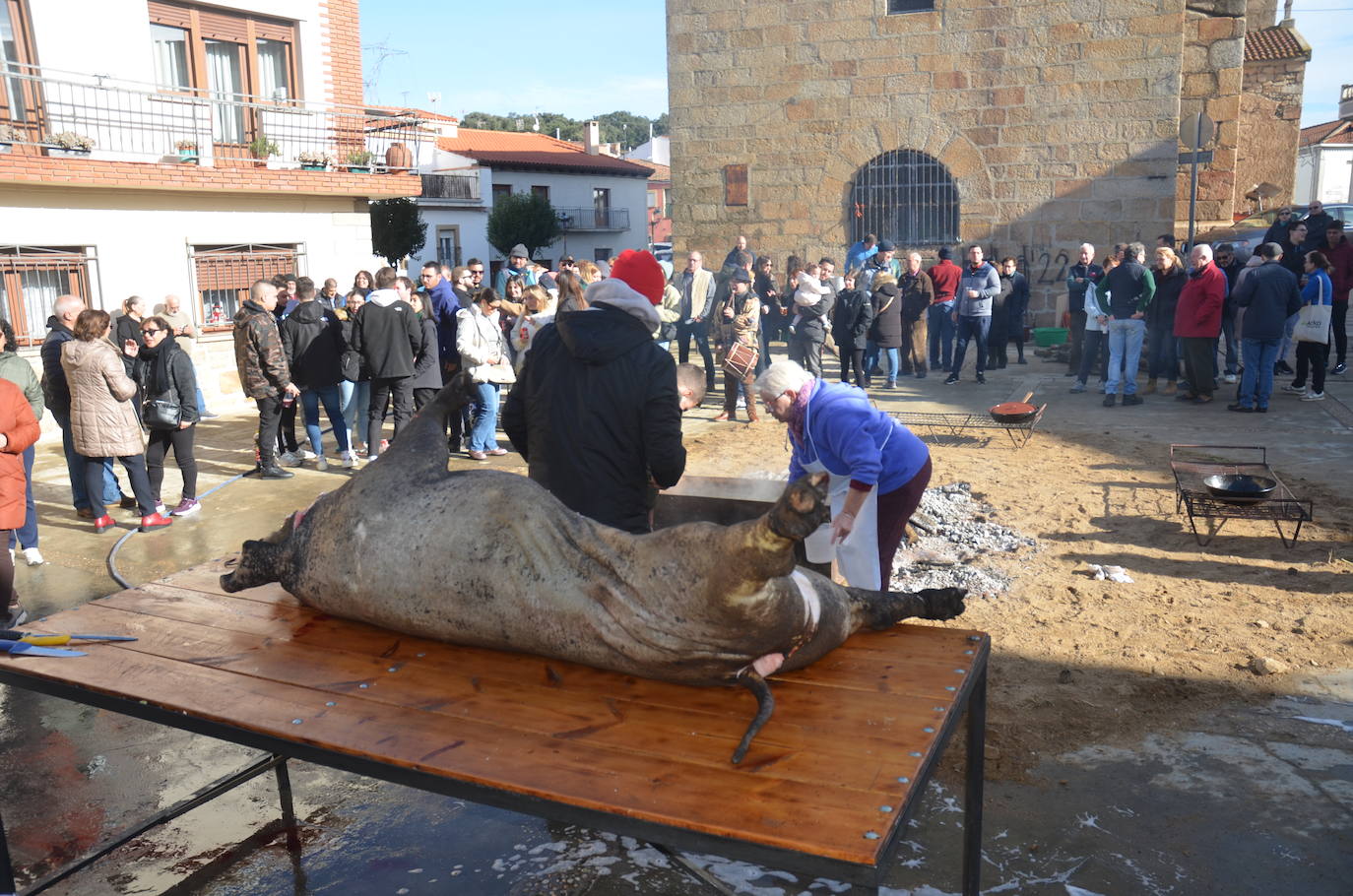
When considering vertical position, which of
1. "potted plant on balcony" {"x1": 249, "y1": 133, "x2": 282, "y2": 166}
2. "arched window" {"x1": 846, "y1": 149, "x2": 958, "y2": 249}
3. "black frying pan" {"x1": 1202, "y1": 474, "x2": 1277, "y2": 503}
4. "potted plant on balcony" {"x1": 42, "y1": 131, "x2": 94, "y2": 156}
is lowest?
"black frying pan" {"x1": 1202, "y1": 474, "x2": 1277, "y2": 503}

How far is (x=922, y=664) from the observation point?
2.61 m

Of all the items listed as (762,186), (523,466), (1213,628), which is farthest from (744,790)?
(762,186)

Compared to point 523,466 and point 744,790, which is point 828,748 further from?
point 523,466

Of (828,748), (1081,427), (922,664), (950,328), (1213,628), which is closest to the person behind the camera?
(828,748)

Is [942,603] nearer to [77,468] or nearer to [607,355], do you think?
[607,355]

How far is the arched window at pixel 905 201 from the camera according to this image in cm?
1697

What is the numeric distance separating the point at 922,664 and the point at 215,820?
2.81m

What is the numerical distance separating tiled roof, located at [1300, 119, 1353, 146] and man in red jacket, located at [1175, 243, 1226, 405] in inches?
1585

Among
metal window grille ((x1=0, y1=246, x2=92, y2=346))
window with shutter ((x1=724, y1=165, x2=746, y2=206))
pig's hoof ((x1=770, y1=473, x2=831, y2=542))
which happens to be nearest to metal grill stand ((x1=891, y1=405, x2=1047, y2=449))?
pig's hoof ((x1=770, y1=473, x2=831, y2=542))

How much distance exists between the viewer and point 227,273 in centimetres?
1375

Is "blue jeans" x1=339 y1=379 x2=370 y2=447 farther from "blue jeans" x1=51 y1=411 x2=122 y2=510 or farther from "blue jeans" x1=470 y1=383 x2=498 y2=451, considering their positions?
"blue jeans" x1=51 y1=411 x2=122 y2=510

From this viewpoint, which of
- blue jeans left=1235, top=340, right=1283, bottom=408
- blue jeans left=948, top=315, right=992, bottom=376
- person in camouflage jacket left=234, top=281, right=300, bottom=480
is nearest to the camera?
person in camouflage jacket left=234, top=281, right=300, bottom=480

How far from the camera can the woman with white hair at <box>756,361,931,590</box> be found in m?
4.14

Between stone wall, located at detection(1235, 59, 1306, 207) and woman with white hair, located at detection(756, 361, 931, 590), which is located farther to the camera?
stone wall, located at detection(1235, 59, 1306, 207)
